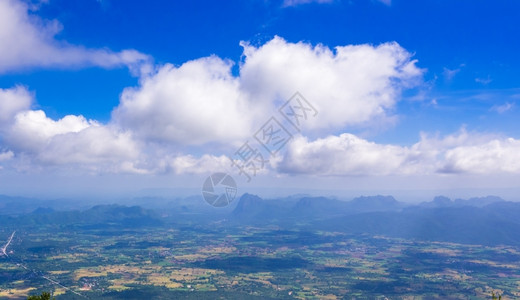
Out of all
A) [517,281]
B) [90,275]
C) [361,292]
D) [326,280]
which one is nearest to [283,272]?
[326,280]

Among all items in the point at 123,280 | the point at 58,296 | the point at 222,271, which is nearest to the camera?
the point at 58,296

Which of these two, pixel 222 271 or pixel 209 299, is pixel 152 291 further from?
pixel 222 271

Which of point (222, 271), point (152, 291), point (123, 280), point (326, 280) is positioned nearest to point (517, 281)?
point (326, 280)

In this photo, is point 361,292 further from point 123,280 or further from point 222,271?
point 123,280

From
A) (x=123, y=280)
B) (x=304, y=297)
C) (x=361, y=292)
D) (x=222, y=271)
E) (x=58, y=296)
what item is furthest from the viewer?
(x=222, y=271)

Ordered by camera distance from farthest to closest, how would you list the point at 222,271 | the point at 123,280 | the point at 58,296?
the point at 222,271 → the point at 123,280 → the point at 58,296

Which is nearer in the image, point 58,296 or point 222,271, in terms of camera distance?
point 58,296

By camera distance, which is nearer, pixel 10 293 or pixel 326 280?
pixel 10 293

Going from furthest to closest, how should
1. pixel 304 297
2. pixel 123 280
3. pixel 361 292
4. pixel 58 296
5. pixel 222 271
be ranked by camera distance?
pixel 222 271
pixel 123 280
pixel 361 292
pixel 304 297
pixel 58 296
